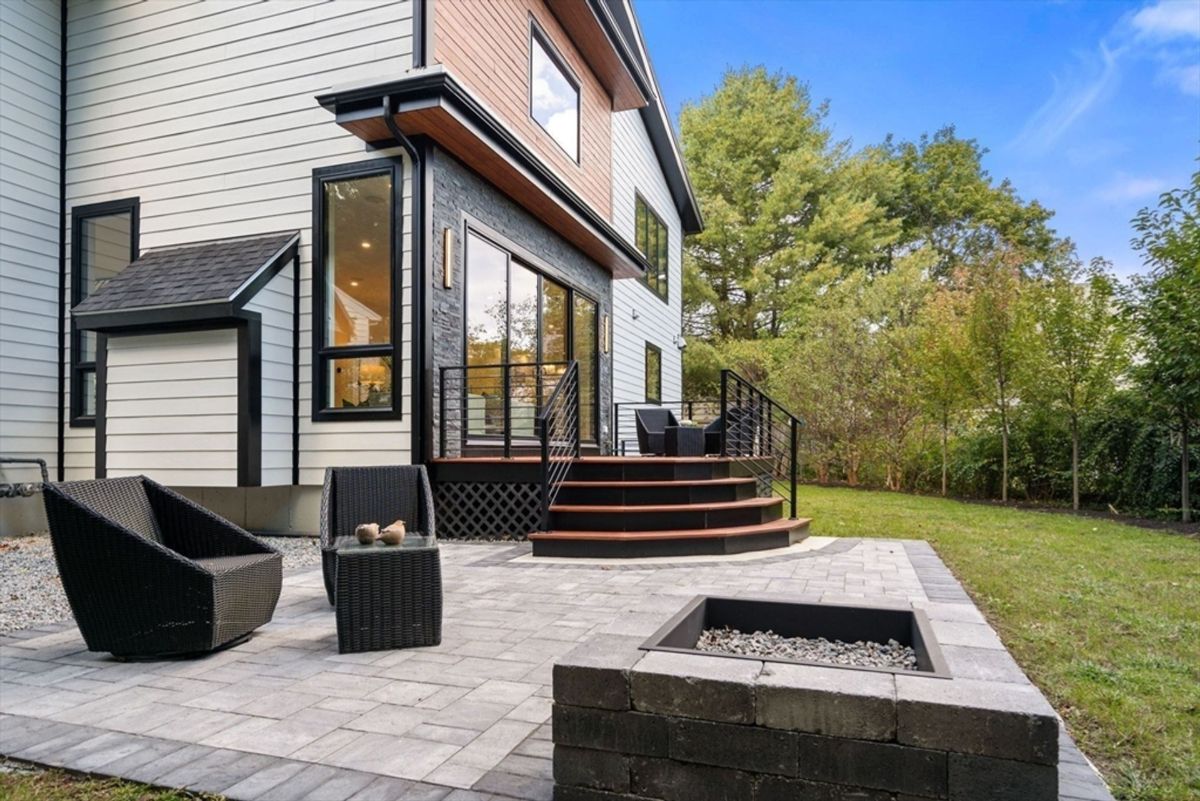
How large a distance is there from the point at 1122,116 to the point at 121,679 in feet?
90.6

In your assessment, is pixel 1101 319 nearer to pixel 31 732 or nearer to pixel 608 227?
pixel 608 227

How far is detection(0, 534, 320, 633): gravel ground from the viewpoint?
12.7 ft

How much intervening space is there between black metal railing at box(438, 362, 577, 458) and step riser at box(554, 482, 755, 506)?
728 mm

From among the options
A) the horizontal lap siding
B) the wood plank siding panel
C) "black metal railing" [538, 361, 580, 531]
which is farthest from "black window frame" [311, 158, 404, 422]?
the horizontal lap siding

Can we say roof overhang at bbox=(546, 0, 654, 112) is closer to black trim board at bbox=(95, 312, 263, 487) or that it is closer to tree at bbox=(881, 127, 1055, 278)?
black trim board at bbox=(95, 312, 263, 487)

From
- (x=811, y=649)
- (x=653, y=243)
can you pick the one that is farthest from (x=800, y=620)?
(x=653, y=243)

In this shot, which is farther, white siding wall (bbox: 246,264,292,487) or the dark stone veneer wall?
the dark stone veneer wall

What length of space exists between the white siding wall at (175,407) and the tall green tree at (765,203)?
15826mm

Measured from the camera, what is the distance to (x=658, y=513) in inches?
236

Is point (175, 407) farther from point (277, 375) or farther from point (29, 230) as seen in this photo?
point (29, 230)

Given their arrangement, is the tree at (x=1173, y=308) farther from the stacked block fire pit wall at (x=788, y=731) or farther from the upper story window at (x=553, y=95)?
the stacked block fire pit wall at (x=788, y=731)

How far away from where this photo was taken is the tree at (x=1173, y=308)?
856 centimetres

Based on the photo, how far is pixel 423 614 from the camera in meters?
3.20

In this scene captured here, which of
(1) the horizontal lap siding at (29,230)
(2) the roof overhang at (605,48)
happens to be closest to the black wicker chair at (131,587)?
(1) the horizontal lap siding at (29,230)
